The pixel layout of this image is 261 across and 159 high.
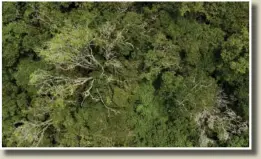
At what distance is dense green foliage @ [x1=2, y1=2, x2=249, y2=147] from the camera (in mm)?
5953

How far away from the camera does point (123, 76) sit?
6027 mm

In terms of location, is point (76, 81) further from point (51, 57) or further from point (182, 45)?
point (182, 45)

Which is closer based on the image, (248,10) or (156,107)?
(248,10)

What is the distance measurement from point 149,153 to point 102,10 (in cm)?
214

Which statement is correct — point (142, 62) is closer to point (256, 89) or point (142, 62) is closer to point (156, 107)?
point (156, 107)

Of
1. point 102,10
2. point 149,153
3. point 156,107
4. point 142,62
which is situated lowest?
point 149,153

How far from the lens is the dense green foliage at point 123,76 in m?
5.95

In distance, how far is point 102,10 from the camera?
5918mm

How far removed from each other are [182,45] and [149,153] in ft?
5.35

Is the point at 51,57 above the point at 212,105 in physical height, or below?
above

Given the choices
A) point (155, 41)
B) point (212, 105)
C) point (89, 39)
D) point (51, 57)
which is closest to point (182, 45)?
point (155, 41)

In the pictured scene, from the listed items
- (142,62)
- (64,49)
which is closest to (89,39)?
(64,49)

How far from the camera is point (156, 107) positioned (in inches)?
243

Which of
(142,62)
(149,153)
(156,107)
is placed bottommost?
(149,153)
